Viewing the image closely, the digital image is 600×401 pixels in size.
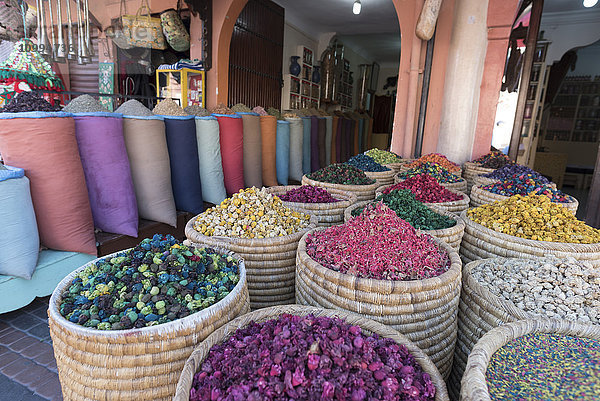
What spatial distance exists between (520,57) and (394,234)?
432 cm

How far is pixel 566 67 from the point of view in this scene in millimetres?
6766

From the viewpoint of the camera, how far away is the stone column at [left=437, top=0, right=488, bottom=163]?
3.83 m

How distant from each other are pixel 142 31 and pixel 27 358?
453 centimetres

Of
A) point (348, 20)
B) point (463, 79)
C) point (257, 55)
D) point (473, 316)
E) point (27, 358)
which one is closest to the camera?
point (473, 316)

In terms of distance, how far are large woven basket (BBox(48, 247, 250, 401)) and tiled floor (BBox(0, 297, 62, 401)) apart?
1.58ft

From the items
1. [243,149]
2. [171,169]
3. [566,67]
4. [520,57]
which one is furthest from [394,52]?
[171,169]

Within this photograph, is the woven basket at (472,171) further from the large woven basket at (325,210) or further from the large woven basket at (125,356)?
the large woven basket at (125,356)

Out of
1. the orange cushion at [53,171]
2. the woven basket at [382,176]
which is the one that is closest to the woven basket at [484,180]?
the woven basket at [382,176]

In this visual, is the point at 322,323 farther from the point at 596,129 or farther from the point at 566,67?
the point at 596,129

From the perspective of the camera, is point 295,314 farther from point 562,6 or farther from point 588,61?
point 588,61

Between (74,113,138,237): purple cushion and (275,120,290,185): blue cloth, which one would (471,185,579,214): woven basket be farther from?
(74,113,138,237): purple cushion

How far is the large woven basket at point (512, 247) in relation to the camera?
4.67 feet

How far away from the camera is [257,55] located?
6.07 m

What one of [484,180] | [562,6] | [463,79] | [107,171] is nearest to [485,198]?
[484,180]
